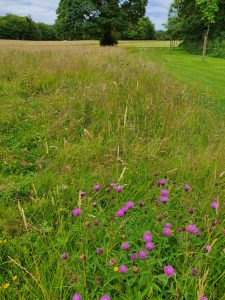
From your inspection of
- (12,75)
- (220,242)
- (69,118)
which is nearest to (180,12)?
(12,75)

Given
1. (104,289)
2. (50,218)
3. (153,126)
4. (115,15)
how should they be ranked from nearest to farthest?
(104,289) → (50,218) → (153,126) → (115,15)

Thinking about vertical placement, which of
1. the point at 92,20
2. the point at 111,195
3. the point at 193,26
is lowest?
the point at 111,195

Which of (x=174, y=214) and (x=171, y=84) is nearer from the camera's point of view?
(x=174, y=214)

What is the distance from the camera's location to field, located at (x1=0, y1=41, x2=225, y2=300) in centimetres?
167

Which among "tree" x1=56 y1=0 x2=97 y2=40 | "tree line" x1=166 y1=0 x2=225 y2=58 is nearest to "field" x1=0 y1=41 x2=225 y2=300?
"tree line" x1=166 y1=0 x2=225 y2=58

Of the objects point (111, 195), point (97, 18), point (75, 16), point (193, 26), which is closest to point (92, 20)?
point (97, 18)

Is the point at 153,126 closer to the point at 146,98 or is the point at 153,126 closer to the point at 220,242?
the point at 146,98

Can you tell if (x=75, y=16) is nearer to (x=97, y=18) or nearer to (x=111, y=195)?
(x=97, y=18)

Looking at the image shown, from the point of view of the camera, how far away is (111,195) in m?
2.48

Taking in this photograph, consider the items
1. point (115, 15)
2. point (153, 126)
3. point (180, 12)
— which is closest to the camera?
point (153, 126)

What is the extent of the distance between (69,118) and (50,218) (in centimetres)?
217

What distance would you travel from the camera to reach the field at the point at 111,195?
1669mm

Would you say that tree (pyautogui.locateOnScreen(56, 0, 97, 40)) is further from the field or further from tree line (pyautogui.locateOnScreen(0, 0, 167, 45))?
the field

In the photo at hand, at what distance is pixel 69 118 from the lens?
4285 mm
